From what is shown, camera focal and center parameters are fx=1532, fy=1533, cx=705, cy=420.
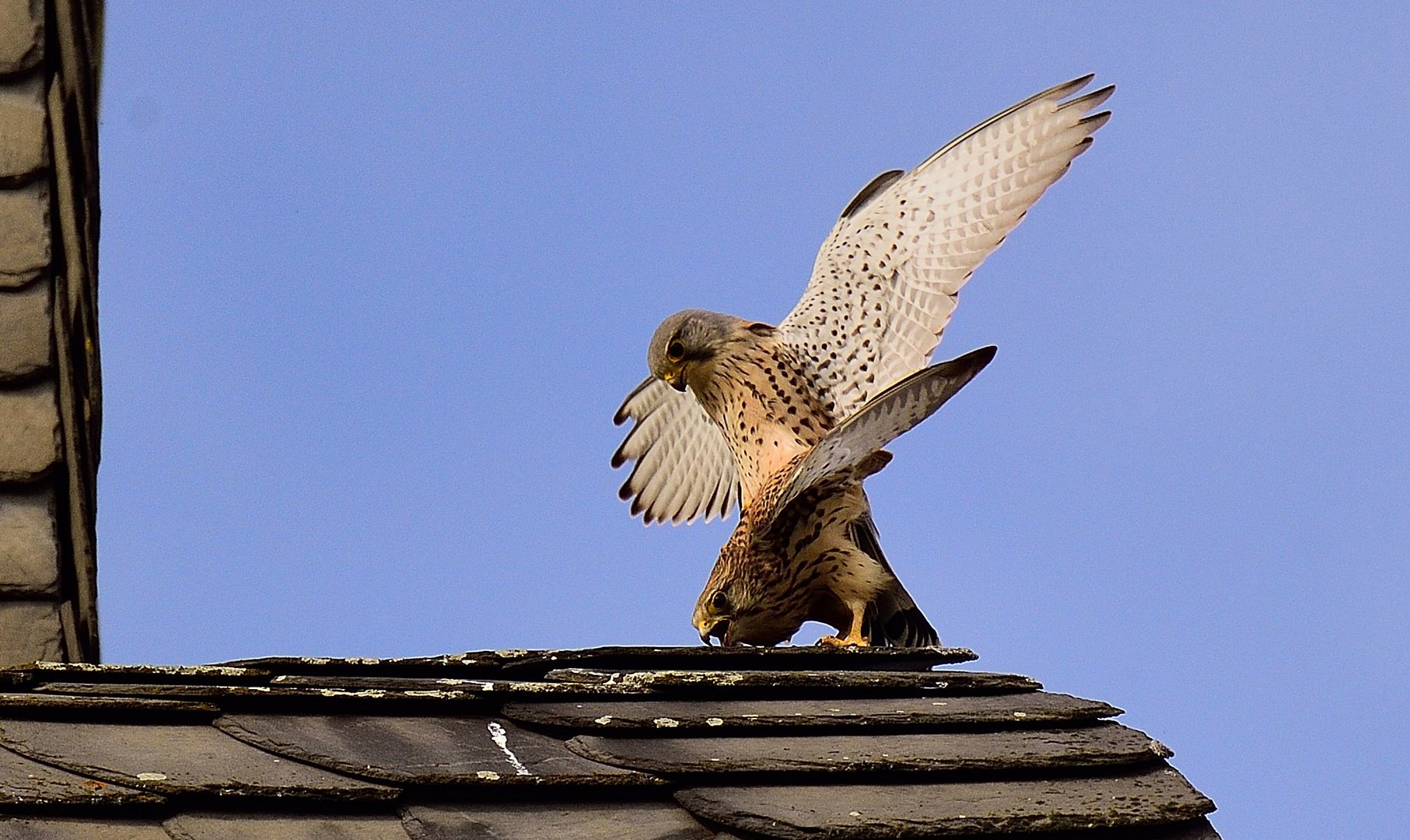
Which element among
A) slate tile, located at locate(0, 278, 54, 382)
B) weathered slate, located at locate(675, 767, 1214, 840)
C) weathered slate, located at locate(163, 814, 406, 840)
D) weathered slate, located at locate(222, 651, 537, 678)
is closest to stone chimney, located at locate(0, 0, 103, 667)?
slate tile, located at locate(0, 278, 54, 382)

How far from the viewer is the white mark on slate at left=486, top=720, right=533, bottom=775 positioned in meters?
1.37

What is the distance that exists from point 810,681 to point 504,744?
1.22 feet

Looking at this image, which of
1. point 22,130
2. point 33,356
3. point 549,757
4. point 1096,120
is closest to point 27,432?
point 33,356

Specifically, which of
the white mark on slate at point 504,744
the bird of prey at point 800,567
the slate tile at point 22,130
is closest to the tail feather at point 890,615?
the bird of prey at point 800,567

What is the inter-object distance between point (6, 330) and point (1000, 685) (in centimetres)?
152

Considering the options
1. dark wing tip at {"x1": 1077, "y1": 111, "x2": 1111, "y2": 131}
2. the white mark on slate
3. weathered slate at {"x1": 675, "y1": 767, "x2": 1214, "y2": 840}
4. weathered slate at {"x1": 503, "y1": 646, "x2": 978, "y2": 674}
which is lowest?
weathered slate at {"x1": 675, "y1": 767, "x2": 1214, "y2": 840}

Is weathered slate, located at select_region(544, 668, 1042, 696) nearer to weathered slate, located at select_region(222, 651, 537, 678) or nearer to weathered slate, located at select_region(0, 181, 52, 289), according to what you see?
weathered slate, located at select_region(222, 651, 537, 678)

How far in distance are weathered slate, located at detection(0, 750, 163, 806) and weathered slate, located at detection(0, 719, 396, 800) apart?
0.04ft

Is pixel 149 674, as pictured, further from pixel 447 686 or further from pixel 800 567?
pixel 800 567

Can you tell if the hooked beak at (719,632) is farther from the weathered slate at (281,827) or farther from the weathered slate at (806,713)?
the weathered slate at (281,827)

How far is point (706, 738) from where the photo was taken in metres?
1.47

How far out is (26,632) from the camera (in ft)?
7.34

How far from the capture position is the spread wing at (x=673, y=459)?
2.79m

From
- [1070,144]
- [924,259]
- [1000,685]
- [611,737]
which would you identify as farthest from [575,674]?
[1070,144]
